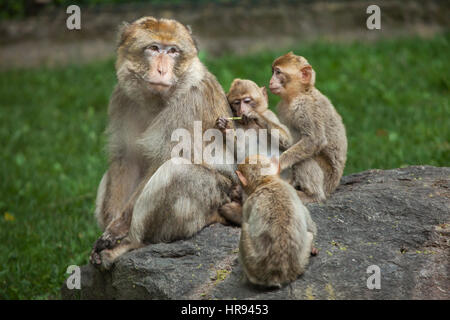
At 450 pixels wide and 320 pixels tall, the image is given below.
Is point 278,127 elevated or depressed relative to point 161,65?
depressed

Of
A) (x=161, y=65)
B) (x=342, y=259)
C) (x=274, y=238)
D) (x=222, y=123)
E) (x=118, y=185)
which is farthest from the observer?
(x=118, y=185)

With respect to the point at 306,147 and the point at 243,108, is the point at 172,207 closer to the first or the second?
the point at 243,108

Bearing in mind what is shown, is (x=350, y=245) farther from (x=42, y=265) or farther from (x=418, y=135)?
(x=418, y=135)

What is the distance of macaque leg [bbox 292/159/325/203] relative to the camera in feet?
17.2

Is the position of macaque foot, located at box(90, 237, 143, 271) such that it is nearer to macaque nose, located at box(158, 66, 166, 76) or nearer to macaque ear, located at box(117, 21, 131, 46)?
macaque nose, located at box(158, 66, 166, 76)

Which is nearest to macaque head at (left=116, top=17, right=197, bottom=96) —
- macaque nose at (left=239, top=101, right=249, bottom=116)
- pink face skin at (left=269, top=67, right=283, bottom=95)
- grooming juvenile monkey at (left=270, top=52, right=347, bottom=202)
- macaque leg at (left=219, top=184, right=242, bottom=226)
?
macaque nose at (left=239, top=101, right=249, bottom=116)

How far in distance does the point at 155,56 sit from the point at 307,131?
1.44 metres

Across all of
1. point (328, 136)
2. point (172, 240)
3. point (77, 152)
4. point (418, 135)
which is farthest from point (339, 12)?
point (172, 240)

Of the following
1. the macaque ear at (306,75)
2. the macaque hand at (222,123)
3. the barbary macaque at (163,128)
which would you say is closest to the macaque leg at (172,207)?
the barbary macaque at (163,128)

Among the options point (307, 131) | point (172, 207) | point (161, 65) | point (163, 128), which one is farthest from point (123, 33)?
point (307, 131)

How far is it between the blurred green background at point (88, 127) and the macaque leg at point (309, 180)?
2582 mm

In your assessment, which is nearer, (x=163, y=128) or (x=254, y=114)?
(x=163, y=128)

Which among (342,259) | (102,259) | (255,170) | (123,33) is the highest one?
(123,33)

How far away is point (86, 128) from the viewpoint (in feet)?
34.1
